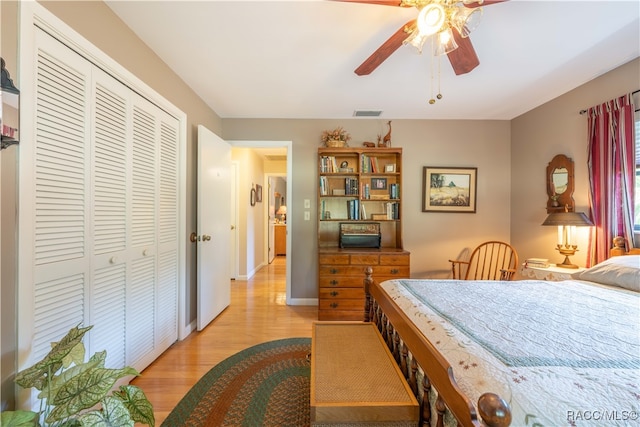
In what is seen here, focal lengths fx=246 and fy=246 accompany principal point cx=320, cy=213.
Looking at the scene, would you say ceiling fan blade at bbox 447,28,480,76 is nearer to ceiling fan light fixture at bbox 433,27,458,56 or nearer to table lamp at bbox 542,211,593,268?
ceiling fan light fixture at bbox 433,27,458,56

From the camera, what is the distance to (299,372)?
6.08ft

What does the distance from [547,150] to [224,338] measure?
3901mm

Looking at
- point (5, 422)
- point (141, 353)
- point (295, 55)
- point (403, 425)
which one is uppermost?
point (295, 55)

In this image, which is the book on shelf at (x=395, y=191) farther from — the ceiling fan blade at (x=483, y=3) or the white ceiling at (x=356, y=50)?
the ceiling fan blade at (x=483, y=3)

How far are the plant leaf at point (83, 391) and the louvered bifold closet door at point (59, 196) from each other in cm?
47

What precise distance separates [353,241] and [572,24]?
8.02 feet

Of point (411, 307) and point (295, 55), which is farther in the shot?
point (295, 55)

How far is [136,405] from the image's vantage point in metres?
0.96

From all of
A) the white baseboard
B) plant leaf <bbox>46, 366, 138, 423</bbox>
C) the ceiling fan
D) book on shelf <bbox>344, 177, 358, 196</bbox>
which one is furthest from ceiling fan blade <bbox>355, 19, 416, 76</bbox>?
the white baseboard

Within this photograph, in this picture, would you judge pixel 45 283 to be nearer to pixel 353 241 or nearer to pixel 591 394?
pixel 591 394

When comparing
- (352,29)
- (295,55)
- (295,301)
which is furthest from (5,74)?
(295,301)

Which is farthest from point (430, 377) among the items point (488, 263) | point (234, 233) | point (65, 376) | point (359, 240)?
point (234, 233)

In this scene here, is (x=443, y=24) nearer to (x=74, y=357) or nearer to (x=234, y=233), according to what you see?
(x=74, y=357)

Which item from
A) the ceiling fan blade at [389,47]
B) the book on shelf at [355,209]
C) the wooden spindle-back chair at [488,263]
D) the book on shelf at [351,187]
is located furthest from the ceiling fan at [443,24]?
the wooden spindle-back chair at [488,263]
